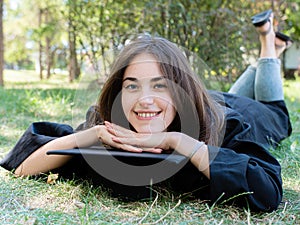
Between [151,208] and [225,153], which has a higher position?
[225,153]

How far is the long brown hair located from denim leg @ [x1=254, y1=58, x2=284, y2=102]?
3.59ft

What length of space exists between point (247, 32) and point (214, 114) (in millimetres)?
3304

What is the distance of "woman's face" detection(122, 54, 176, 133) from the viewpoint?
1.35 m

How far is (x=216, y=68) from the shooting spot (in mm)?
4488

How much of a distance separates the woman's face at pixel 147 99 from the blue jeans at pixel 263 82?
130cm

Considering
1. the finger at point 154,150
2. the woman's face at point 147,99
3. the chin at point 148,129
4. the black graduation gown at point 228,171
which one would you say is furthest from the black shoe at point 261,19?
the finger at point 154,150

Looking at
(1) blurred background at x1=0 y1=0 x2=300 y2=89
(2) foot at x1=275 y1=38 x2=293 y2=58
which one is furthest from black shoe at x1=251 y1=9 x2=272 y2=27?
(1) blurred background at x1=0 y1=0 x2=300 y2=89

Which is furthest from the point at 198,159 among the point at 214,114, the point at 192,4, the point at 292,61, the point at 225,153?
the point at 292,61

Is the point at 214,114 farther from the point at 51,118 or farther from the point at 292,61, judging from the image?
the point at 292,61

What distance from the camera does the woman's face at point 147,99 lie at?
4.42 ft

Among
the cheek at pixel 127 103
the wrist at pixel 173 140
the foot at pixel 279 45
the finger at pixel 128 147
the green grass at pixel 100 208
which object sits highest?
the foot at pixel 279 45

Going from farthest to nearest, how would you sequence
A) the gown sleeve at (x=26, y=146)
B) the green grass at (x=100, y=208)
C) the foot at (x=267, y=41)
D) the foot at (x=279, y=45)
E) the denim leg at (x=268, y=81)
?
1. the foot at (x=279, y=45)
2. the foot at (x=267, y=41)
3. the denim leg at (x=268, y=81)
4. the gown sleeve at (x=26, y=146)
5. the green grass at (x=100, y=208)

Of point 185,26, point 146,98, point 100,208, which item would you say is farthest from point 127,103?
point 185,26

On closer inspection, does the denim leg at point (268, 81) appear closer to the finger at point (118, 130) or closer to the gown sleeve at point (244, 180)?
the gown sleeve at point (244, 180)
